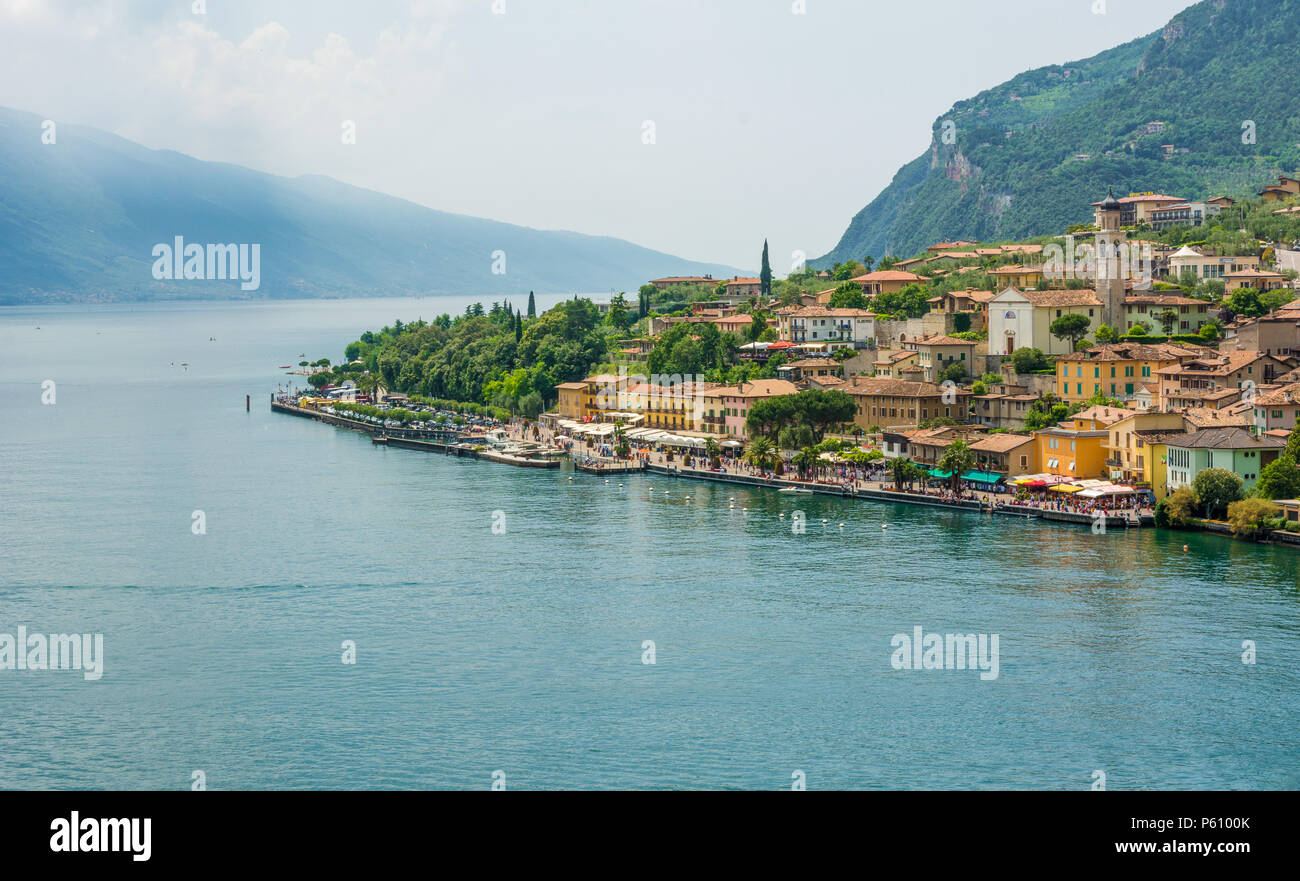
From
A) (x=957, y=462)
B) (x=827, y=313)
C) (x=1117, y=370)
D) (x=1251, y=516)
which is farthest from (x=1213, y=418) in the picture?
(x=827, y=313)

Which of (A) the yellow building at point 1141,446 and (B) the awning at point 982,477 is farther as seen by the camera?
(B) the awning at point 982,477

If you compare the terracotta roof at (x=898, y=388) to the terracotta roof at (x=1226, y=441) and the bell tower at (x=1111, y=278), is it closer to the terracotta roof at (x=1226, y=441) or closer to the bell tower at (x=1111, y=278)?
the bell tower at (x=1111, y=278)

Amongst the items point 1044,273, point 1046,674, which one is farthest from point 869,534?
point 1044,273

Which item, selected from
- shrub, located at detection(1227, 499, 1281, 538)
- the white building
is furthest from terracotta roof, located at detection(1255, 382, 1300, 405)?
the white building

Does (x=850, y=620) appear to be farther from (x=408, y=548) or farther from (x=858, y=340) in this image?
(x=858, y=340)

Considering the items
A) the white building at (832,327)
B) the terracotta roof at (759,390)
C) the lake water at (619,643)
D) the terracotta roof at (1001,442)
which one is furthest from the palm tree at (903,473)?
the white building at (832,327)

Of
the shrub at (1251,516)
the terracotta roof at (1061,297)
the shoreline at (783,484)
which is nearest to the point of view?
the shrub at (1251,516)
